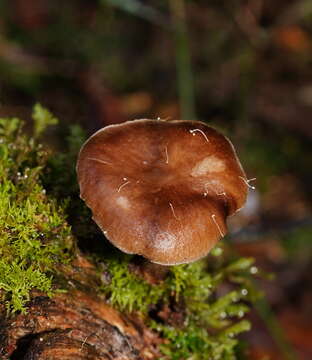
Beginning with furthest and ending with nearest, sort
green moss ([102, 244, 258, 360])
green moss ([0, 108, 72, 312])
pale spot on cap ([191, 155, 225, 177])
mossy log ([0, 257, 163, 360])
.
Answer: green moss ([102, 244, 258, 360]) → pale spot on cap ([191, 155, 225, 177]) → green moss ([0, 108, 72, 312]) → mossy log ([0, 257, 163, 360])

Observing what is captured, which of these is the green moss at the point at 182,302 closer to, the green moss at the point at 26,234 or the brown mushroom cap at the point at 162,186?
the green moss at the point at 26,234

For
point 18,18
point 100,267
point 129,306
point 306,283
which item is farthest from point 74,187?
point 18,18

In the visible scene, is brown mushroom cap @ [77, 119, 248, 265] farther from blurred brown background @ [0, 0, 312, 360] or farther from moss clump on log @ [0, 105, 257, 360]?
blurred brown background @ [0, 0, 312, 360]

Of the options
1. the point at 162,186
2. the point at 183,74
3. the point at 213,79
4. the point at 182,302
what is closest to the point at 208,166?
the point at 162,186

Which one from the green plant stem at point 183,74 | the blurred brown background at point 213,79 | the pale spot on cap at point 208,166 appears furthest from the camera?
the blurred brown background at point 213,79

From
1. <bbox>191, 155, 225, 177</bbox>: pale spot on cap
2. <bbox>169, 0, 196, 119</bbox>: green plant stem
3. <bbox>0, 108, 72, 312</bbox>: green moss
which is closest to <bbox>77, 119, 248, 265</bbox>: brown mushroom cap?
<bbox>191, 155, 225, 177</bbox>: pale spot on cap

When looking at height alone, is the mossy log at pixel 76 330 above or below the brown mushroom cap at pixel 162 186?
below

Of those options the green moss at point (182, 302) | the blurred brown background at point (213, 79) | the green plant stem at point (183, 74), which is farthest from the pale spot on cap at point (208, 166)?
the blurred brown background at point (213, 79)

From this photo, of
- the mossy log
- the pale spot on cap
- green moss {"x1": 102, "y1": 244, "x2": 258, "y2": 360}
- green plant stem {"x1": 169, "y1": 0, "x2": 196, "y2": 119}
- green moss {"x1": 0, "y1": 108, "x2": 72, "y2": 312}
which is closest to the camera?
the mossy log
